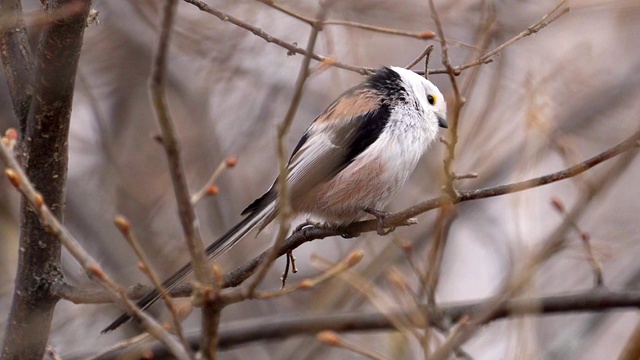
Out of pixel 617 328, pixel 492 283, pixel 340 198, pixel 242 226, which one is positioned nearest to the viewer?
pixel 242 226

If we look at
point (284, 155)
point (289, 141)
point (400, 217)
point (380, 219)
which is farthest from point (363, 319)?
point (289, 141)

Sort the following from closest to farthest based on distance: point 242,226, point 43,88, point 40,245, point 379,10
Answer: point 43,88 → point 40,245 → point 242,226 → point 379,10

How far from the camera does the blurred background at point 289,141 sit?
5.52 m

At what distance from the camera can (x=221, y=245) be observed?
11.2ft

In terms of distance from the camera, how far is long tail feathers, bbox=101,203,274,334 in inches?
116

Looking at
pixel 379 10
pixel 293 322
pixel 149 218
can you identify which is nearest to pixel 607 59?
pixel 379 10

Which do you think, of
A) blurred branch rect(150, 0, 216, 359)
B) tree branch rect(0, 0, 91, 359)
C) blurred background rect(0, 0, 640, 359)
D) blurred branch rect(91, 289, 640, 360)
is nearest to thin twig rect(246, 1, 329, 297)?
blurred branch rect(150, 0, 216, 359)

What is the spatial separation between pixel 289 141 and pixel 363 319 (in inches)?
134

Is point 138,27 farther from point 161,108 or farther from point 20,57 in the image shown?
point 161,108

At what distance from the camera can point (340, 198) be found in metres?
3.81

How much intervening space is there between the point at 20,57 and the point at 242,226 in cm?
115

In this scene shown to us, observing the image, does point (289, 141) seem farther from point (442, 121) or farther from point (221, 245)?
point (221, 245)

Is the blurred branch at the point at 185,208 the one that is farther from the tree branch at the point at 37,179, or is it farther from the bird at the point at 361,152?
the bird at the point at 361,152

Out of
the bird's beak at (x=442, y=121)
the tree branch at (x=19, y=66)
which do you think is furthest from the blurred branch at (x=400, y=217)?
the bird's beak at (x=442, y=121)
